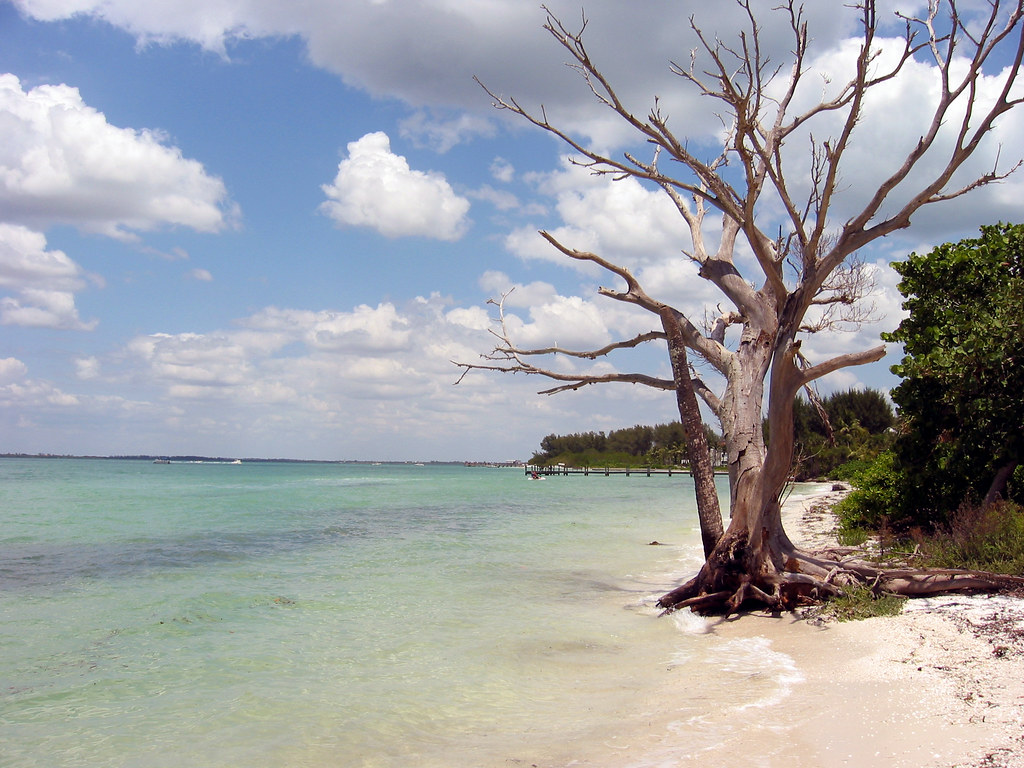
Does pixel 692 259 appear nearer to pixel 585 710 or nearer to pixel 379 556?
pixel 585 710

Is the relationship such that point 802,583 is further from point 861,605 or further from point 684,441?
point 684,441

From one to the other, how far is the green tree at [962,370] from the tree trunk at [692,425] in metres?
3.33

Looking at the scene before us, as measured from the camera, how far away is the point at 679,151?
25.5 feet

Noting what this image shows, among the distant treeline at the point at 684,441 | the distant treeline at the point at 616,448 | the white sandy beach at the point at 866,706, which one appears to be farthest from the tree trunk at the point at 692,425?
the distant treeline at the point at 616,448

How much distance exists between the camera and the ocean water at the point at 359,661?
532cm

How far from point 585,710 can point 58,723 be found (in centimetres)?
431

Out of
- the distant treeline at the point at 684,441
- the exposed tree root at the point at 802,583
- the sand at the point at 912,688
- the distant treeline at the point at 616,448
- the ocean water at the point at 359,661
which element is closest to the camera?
the sand at the point at 912,688

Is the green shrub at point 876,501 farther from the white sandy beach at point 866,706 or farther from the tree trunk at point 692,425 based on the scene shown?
the white sandy beach at point 866,706

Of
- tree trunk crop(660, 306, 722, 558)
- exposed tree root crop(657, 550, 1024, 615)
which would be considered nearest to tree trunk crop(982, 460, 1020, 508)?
exposed tree root crop(657, 550, 1024, 615)

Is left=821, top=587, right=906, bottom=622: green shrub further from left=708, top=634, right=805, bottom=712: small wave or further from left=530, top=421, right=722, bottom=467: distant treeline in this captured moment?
left=530, top=421, right=722, bottom=467: distant treeline

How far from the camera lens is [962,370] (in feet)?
31.8

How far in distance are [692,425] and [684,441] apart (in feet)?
189

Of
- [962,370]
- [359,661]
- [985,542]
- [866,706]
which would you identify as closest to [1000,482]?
[962,370]

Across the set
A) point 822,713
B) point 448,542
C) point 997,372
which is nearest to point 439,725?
point 822,713
